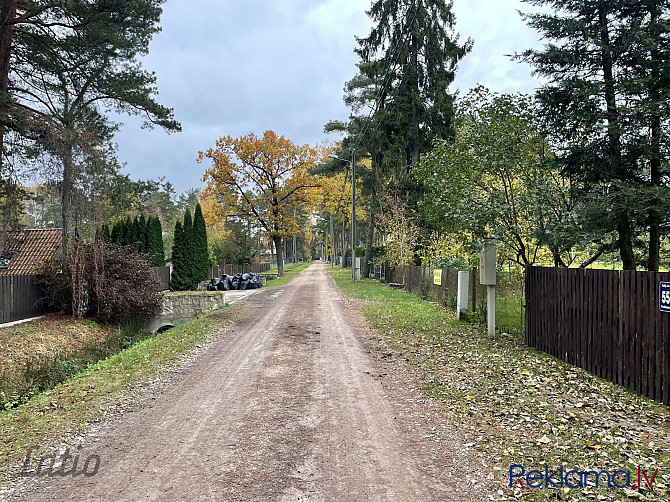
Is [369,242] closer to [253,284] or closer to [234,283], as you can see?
[253,284]

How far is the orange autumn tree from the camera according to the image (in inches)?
1332

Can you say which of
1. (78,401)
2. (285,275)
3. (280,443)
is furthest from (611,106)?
(285,275)

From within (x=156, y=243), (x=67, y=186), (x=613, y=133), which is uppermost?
(x=613, y=133)

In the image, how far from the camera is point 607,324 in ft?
21.1

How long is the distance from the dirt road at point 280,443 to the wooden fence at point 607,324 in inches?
110

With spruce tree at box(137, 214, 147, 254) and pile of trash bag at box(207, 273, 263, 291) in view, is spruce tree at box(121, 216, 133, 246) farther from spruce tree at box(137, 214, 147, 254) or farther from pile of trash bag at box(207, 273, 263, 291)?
pile of trash bag at box(207, 273, 263, 291)

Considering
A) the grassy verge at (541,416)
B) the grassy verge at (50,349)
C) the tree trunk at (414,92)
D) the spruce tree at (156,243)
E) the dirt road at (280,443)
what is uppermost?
the tree trunk at (414,92)

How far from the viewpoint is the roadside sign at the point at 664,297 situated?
5278 mm

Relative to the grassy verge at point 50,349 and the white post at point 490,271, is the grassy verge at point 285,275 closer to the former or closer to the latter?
the grassy verge at point 50,349

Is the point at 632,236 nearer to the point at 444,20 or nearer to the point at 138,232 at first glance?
the point at 444,20

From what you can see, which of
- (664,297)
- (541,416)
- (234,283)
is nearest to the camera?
(541,416)

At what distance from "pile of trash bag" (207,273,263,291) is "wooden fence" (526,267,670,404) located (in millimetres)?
20575

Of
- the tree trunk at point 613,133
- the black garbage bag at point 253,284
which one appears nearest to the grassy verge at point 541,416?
the tree trunk at point 613,133

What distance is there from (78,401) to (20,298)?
9.94 m
